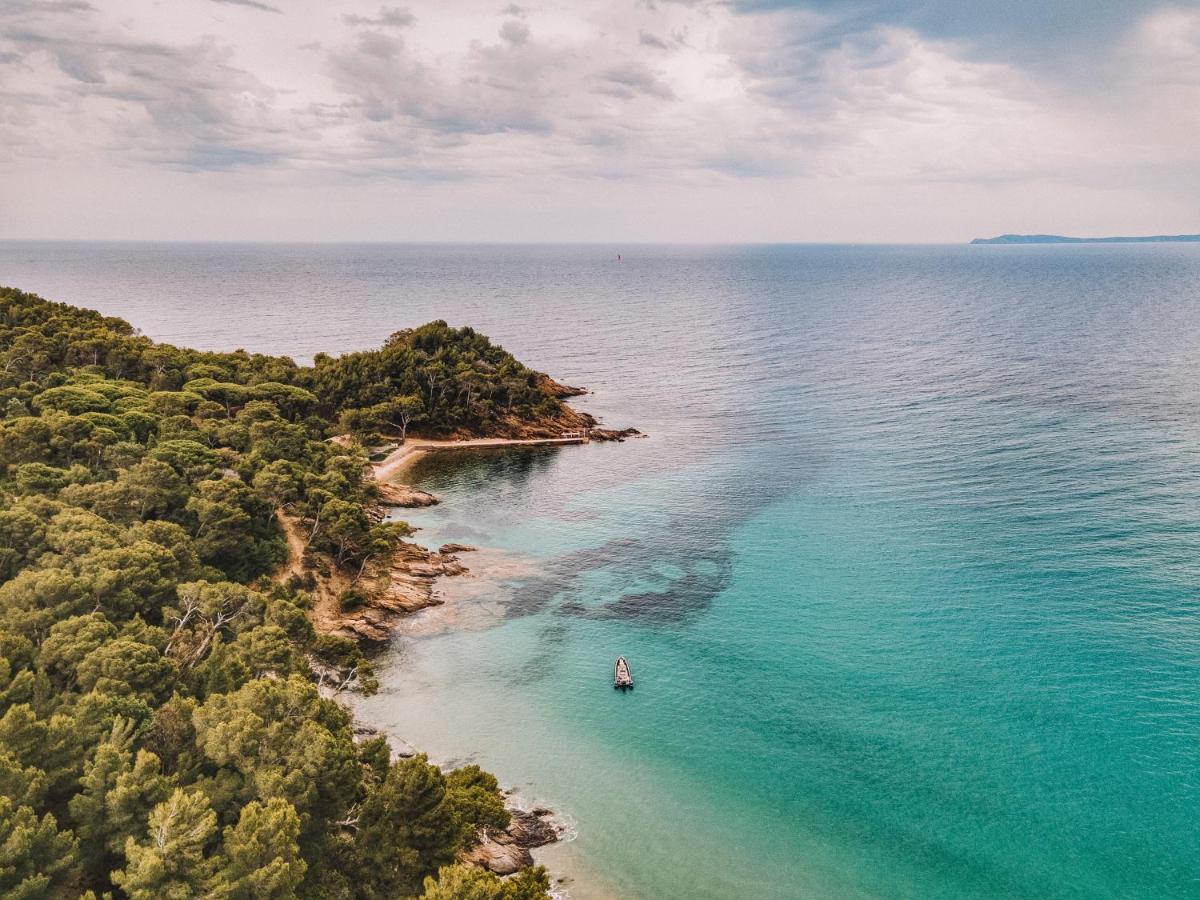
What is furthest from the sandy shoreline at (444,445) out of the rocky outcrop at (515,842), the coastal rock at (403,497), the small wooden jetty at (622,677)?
the rocky outcrop at (515,842)

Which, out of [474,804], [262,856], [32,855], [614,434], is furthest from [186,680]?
[614,434]

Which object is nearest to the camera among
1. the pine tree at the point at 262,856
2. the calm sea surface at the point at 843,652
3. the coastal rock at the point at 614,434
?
the pine tree at the point at 262,856

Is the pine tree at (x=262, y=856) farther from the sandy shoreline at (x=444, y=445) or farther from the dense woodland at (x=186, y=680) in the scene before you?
the sandy shoreline at (x=444, y=445)

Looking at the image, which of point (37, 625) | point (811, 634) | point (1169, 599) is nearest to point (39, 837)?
point (37, 625)

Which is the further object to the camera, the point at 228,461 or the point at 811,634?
the point at 228,461

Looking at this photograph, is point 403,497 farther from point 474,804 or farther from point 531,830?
point 474,804

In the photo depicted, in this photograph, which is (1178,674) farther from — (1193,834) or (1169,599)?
(1193,834)

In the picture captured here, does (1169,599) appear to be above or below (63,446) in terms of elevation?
below
